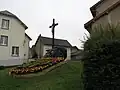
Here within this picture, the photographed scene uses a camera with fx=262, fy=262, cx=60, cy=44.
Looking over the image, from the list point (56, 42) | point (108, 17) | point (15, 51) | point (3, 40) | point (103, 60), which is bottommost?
point (103, 60)

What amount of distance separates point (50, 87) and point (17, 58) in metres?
25.9

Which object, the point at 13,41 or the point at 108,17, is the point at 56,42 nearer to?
the point at 13,41

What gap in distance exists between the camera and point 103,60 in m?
9.67

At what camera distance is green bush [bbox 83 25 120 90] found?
9.34 meters

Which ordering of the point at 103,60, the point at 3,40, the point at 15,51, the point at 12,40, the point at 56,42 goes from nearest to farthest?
the point at 103,60
the point at 3,40
the point at 12,40
the point at 15,51
the point at 56,42

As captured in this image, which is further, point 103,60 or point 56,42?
point 56,42

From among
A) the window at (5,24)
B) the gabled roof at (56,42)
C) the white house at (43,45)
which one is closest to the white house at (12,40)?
the window at (5,24)

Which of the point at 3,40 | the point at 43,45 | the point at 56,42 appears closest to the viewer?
the point at 3,40

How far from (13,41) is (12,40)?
0.21m

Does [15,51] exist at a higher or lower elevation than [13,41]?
lower

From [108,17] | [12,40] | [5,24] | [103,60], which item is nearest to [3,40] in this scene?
[12,40]

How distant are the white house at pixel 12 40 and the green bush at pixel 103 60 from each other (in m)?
29.5

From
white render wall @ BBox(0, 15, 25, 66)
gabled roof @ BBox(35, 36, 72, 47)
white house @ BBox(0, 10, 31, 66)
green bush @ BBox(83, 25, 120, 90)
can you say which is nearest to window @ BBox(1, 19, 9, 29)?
white house @ BBox(0, 10, 31, 66)

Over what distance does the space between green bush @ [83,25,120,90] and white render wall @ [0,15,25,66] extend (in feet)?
96.6
